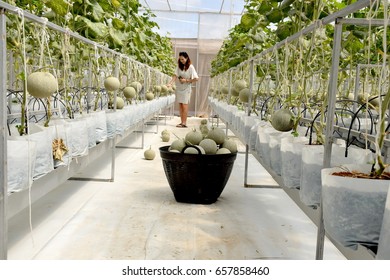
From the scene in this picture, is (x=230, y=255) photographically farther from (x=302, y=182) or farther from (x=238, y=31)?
(x=238, y=31)

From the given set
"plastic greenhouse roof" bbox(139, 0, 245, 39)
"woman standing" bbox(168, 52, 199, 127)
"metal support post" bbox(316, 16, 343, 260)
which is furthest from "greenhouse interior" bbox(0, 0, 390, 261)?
"plastic greenhouse roof" bbox(139, 0, 245, 39)

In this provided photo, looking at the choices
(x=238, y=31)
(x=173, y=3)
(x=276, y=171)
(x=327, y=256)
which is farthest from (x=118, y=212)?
(x=173, y=3)

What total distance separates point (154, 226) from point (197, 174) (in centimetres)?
52

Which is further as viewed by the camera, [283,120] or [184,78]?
[184,78]

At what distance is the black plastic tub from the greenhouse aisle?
0.08 m

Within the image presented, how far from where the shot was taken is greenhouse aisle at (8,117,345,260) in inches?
84.6

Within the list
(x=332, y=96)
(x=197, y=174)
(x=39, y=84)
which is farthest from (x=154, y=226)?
(x=332, y=96)


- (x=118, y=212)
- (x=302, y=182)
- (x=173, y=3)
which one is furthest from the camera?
(x=173, y=3)

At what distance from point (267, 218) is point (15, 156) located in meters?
1.72

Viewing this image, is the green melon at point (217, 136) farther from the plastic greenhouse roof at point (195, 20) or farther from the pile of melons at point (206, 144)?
the plastic greenhouse roof at point (195, 20)

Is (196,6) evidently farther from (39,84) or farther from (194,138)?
(39,84)

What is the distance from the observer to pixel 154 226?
2.52 meters

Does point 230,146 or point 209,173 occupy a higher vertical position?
point 230,146
